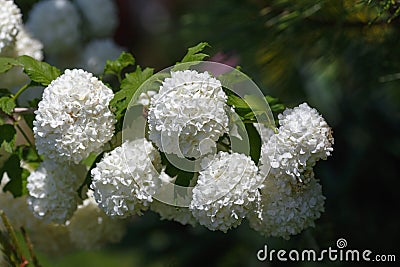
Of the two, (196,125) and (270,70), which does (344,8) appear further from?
(196,125)

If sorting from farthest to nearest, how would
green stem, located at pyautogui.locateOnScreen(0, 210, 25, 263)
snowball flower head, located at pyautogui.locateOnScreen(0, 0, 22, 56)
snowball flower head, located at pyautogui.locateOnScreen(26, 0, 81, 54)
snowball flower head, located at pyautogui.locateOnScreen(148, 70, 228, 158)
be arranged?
snowball flower head, located at pyautogui.locateOnScreen(26, 0, 81, 54) < snowball flower head, located at pyautogui.locateOnScreen(0, 0, 22, 56) < green stem, located at pyautogui.locateOnScreen(0, 210, 25, 263) < snowball flower head, located at pyautogui.locateOnScreen(148, 70, 228, 158)

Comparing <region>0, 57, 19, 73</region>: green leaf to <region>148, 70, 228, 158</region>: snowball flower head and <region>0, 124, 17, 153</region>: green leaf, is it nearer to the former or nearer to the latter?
<region>0, 124, 17, 153</region>: green leaf

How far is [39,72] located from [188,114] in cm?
24

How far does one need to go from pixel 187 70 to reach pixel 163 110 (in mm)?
63

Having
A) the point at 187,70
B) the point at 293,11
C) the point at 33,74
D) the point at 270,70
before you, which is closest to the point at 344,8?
the point at 293,11

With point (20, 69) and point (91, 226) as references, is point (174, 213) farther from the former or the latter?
point (20, 69)

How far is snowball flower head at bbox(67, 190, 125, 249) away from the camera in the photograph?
1.01 m

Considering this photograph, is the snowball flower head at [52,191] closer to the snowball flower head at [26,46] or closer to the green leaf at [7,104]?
the green leaf at [7,104]

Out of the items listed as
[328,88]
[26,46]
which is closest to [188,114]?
[26,46]

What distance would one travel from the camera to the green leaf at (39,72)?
87 centimetres

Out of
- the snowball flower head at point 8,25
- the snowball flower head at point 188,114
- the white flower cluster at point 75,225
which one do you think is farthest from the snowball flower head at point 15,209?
the snowball flower head at point 188,114

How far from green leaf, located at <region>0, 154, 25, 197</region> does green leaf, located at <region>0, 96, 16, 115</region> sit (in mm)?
89

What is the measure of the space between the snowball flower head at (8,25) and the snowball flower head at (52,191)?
201 mm

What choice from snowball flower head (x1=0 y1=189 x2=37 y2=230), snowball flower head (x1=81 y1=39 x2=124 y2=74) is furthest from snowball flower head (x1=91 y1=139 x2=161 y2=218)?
snowball flower head (x1=81 y1=39 x2=124 y2=74)
